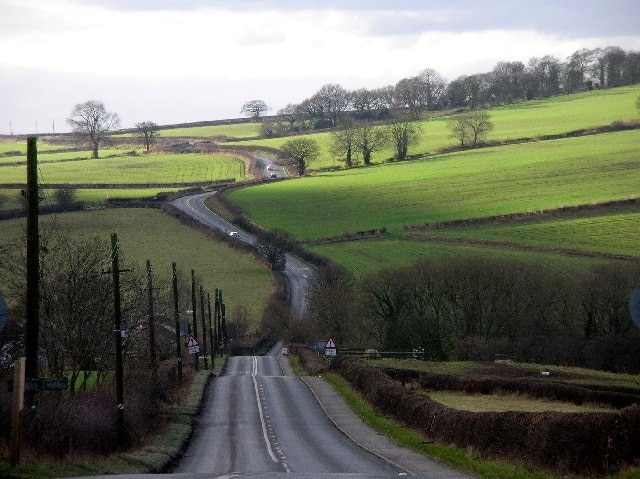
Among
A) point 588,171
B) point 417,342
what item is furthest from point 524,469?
point 588,171

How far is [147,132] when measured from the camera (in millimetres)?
169875

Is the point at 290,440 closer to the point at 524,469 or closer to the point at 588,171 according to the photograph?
the point at 524,469

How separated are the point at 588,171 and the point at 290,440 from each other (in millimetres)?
80442

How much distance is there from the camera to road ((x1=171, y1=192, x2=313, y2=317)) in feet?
285

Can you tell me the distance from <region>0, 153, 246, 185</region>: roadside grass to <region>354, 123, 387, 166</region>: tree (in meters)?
16.6

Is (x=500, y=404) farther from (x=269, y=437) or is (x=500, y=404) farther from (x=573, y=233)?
(x=573, y=233)

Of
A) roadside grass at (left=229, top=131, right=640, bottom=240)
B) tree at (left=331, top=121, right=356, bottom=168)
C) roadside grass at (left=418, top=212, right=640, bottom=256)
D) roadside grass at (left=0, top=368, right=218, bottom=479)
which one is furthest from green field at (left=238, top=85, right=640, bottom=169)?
roadside grass at (left=0, top=368, right=218, bottom=479)

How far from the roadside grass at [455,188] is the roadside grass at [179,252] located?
7328 mm

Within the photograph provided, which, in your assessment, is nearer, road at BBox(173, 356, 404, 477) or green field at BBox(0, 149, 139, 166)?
road at BBox(173, 356, 404, 477)

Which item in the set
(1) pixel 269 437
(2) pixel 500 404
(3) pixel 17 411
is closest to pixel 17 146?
(2) pixel 500 404

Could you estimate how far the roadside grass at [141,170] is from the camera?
421ft

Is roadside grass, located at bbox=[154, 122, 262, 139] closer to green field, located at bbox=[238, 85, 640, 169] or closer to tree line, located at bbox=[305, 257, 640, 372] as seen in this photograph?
green field, located at bbox=[238, 85, 640, 169]

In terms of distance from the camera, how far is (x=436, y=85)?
191 metres

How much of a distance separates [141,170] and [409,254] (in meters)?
68.7
